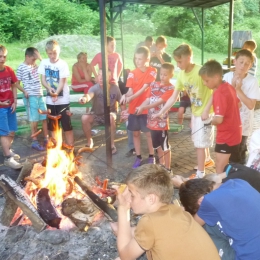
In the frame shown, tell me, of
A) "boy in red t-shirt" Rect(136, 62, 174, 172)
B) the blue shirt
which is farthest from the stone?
"boy in red t-shirt" Rect(136, 62, 174, 172)

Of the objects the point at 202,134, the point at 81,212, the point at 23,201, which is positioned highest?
the point at 202,134

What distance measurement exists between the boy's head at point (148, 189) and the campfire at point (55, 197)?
1320 millimetres

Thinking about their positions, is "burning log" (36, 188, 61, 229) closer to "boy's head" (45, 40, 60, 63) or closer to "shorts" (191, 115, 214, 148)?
"shorts" (191, 115, 214, 148)

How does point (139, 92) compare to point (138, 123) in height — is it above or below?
above

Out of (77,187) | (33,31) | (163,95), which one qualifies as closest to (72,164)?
(77,187)

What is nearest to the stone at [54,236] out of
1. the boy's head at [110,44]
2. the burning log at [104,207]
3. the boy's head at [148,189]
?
Result: the burning log at [104,207]

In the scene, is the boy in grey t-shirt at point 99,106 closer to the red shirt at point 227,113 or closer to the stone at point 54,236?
the red shirt at point 227,113

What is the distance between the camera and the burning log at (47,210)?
3539mm

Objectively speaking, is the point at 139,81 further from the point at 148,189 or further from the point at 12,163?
the point at 148,189

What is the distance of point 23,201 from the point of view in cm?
361

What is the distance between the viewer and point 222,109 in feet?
13.2

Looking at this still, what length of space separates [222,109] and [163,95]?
3.85ft

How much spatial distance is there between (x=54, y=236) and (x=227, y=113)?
2.44m

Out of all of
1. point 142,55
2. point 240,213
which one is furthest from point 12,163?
point 240,213
